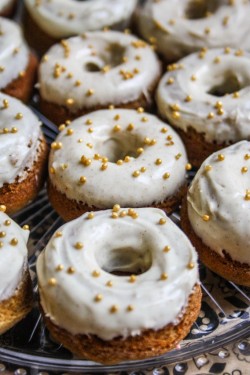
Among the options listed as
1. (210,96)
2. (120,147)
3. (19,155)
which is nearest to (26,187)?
(19,155)

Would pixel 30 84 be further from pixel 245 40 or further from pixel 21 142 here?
pixel 245 40

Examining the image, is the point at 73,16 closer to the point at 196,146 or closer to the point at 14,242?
the point at 196,146

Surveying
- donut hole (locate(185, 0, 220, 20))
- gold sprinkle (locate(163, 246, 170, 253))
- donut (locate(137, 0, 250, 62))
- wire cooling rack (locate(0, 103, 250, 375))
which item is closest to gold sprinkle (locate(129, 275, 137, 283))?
gold sprinkle (locate(163, 246, 170, 253))

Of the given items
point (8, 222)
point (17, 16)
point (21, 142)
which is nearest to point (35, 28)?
point (17, 16)

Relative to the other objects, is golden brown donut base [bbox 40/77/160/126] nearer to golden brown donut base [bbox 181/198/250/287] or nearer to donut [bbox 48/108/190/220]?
donut [bbox 48/108/190/220]

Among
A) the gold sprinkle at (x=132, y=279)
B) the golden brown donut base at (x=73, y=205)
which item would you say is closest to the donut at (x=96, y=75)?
the golden brown donut base at (x=73, y=205)

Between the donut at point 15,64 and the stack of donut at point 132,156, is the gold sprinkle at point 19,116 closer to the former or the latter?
the stack of donut at point 132,156
